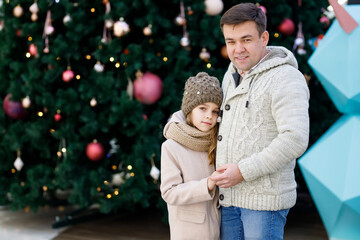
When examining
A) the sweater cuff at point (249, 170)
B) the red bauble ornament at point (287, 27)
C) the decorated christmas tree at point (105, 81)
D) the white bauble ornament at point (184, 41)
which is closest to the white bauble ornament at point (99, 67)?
the decorated christmas tree at point (105, 81)

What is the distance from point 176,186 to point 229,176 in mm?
256

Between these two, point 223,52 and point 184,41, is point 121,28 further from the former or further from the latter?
point 223,52

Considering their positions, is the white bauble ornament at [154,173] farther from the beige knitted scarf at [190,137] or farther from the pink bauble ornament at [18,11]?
the pink bauble ornament at [18,11]

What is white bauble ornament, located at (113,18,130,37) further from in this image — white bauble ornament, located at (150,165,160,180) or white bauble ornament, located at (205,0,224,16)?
white bauble ornament, located at (150,165,160,180)

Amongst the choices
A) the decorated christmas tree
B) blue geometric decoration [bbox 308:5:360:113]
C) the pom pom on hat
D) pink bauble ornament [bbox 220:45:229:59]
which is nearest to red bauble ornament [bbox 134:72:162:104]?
the decorated christmas tree

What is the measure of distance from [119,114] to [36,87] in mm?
755

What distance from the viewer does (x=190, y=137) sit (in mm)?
1676

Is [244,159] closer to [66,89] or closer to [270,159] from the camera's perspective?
[270,159]

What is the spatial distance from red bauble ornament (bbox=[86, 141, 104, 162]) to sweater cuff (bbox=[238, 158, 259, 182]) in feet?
6.10

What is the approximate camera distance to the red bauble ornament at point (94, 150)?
3125mm

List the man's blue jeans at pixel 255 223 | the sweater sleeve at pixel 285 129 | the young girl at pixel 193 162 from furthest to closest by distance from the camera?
the young girl at pixel 193 162 → the man's blue jeans at pixel 255 223 → the sweater sleeve at pixel 285 129

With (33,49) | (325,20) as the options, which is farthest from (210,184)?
(325,20)

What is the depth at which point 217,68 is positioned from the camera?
3305mm

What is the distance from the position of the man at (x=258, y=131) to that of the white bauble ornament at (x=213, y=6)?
57.4 inches
